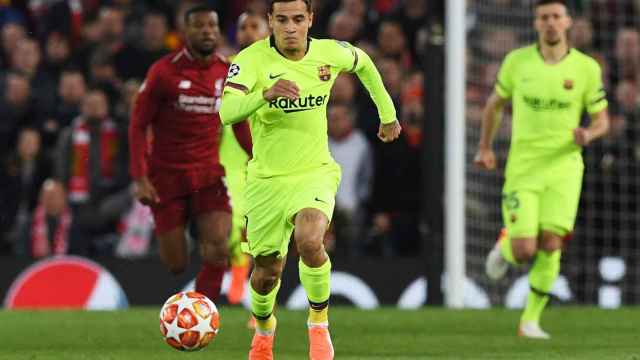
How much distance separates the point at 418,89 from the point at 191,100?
448cm

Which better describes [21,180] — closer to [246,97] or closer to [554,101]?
[554,101]

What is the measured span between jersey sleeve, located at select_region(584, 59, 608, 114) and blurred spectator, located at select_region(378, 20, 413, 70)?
13.4 feet

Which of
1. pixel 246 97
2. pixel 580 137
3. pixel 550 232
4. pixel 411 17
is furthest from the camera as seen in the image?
pixel 411 17

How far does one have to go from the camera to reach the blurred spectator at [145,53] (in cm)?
1536

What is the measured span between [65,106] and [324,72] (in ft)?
21.5

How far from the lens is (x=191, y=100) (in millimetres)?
10992

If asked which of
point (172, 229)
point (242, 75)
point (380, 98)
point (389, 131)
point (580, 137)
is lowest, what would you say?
point (172, 229)

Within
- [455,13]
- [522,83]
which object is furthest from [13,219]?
[522,83]

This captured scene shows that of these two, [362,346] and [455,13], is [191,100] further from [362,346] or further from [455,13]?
[455,13]

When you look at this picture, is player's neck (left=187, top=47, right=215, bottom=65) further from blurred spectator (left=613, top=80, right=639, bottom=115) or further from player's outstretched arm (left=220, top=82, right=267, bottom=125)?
blurred spectator (left=613, top=80, right=639, bottom=115)

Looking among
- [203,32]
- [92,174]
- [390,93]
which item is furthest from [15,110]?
[203,32]

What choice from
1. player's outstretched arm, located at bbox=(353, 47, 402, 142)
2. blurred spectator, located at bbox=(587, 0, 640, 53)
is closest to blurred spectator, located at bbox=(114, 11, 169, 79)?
blurred spectator, located at bbox=(587, 0, 640, 53)

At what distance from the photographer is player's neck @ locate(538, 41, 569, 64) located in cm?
1141

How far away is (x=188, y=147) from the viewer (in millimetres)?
11117
